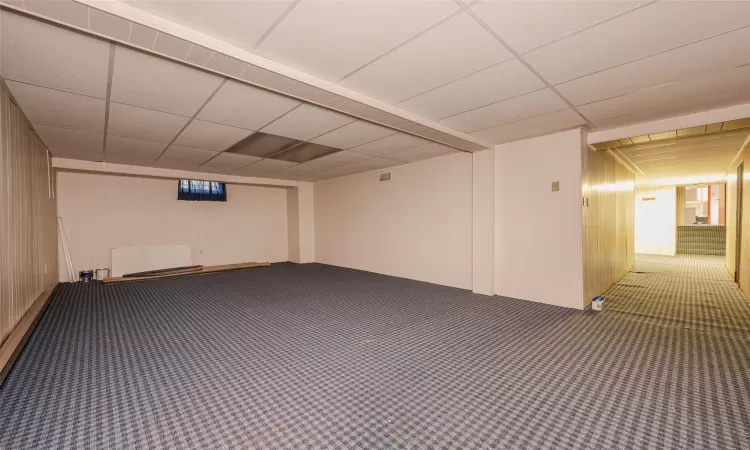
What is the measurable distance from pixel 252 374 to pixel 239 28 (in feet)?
8.30

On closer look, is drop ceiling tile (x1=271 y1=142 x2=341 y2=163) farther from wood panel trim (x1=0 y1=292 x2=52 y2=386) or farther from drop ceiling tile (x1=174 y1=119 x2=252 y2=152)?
wood panel trim (x1=0 y1=292 x2=52 y2=386)

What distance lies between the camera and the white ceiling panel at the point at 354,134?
431 cm

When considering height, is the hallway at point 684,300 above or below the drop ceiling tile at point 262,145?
below

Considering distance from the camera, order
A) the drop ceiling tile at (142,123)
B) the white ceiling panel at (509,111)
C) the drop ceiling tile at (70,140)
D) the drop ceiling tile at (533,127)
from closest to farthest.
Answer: the white ceiling panel at (509,111), the drop ceiling tile at (142,123), the drop ceiling tile at (533,127), the drop ceiling tile at (70,140)

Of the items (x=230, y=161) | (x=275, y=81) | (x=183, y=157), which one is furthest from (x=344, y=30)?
(x=183, y=157)

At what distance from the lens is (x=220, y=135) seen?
4.64m

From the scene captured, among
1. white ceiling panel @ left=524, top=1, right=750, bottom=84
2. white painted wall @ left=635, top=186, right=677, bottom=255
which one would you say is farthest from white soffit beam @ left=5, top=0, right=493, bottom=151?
white painted wall @ left=635, top=186, right=677, bottom=255

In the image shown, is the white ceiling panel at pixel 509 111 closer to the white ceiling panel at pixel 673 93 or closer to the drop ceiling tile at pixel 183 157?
the white ceiling panel at pixel 673 93

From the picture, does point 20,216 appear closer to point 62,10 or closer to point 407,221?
point 62,10

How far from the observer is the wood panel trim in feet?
8.30

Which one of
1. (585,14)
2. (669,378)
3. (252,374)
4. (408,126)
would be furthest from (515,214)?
(252,374)

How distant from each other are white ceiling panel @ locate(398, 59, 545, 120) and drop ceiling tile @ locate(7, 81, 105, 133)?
3.34 m

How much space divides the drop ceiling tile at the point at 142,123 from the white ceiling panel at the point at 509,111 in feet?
11.2

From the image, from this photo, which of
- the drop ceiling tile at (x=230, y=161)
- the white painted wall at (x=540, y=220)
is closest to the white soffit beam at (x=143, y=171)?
the drop ceiling tile at (x=230, y=161)
